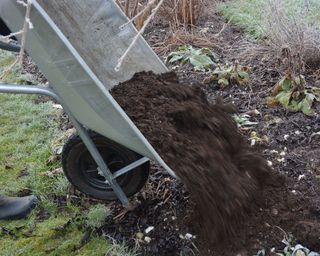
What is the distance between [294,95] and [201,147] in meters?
1.38

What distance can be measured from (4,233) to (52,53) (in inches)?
50.2

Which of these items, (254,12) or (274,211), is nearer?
(274,211)

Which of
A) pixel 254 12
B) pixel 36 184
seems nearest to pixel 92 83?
pixel 36 184

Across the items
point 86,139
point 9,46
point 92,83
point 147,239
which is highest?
point 9,46

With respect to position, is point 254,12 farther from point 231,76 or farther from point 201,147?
point 201,147

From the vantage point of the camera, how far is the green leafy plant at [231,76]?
13.0 feet

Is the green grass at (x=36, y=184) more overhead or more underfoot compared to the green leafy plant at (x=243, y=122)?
more overhead

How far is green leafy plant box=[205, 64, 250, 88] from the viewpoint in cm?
395

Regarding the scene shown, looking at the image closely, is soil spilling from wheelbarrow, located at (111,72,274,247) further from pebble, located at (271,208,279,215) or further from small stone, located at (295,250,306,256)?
small stone, located at (295,250,306,256)

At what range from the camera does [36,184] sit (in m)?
3.31

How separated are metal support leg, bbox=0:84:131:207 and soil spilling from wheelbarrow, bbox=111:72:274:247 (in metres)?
0.23

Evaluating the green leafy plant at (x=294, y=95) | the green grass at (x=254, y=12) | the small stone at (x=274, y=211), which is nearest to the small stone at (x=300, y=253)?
the small stone at (x=274, y=211)

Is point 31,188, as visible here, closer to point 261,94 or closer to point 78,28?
point 78,28

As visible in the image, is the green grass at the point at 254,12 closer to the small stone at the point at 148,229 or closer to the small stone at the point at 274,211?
the small stone at the point at 274,211
